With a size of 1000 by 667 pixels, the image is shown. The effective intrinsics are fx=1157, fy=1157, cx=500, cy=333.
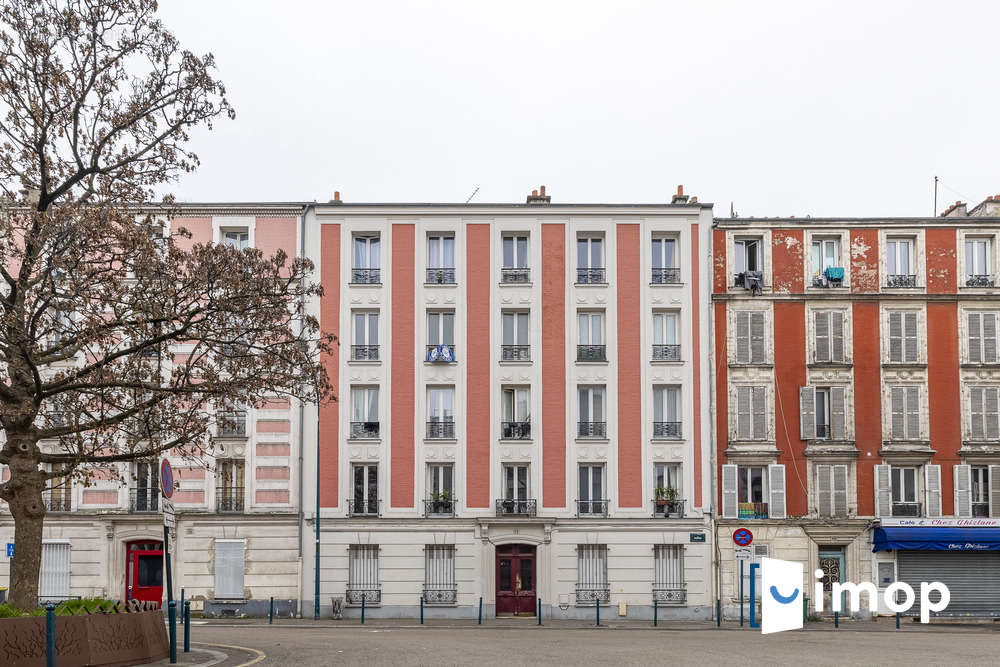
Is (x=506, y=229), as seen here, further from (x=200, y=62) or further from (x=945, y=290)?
(x=200, y=62)

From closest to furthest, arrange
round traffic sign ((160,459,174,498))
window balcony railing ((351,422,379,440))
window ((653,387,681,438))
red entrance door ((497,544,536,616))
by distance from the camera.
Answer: round traffic sign ((160,459,174,498)), red entrance door ((497,544,536,616)), window balcony railing ((351,422,379,440)), window ((653,387,681,438))

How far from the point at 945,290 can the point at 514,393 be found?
14844mm

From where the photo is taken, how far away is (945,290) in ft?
127

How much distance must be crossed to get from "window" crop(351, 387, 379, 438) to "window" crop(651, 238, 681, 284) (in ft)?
33.5

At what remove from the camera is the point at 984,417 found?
1515 inches

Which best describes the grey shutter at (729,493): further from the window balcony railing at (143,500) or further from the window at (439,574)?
the window balcony railing at (143,500)

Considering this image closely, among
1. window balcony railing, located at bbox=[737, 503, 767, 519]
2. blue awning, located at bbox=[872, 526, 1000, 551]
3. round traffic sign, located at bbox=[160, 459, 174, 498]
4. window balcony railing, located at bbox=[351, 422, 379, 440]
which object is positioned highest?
window balcony railing, located at bbox=[351, 422, 379, 440]

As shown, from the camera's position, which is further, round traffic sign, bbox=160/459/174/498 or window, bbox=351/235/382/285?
window, bbox=351/235/382/285

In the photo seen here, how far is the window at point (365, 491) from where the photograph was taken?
37.8 m

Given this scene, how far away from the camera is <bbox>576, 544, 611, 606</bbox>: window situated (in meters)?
37.4

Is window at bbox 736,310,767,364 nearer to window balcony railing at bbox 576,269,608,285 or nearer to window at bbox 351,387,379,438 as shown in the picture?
window balcony railing at bbox 576,269,608,285

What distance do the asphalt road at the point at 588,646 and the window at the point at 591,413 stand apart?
866cm

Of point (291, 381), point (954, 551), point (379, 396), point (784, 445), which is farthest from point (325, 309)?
point (954, 551)

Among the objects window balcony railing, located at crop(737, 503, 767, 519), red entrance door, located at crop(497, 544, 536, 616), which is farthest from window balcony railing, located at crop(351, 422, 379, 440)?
window balcony railing, located at crop(737, 503, 767, 519)
